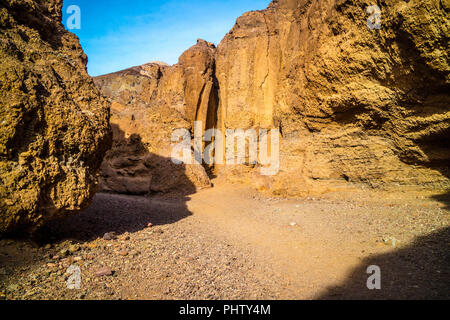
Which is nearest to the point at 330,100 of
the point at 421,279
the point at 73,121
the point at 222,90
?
the point at 421,279

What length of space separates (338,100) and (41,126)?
6.52 metres

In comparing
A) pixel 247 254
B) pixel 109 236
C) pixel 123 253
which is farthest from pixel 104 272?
pixel 247 254

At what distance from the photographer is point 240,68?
12.4 metres

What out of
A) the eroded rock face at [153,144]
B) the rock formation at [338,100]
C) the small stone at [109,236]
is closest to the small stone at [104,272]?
the small stone at [109,236]

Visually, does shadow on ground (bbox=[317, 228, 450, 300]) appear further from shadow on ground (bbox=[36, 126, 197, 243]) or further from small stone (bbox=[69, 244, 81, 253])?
shadow on ground (bbox=[36, 126, 197, 243])

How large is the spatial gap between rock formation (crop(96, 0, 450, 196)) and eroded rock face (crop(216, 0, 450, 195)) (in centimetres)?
2

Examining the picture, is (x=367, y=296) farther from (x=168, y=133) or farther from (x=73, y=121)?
(x=168, y=133)

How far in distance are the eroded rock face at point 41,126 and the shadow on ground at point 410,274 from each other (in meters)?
3.77

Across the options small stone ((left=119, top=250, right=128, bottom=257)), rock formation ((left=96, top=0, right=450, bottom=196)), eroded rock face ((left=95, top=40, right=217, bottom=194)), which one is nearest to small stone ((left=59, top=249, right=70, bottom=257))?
small stone ((left=119, top=250, right=128, bottom=257))

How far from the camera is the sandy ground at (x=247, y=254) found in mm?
2785

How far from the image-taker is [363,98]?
6.11 m

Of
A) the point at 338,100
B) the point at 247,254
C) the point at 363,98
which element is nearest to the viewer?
the point at 247,254

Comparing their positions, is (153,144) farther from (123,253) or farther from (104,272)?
(104,272)
